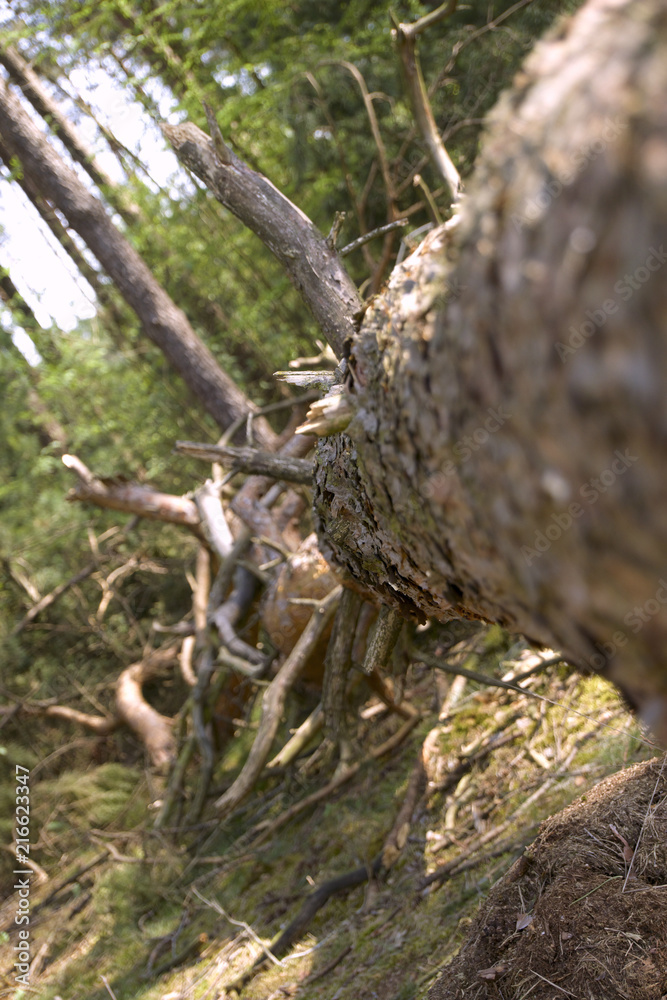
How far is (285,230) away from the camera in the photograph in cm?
280

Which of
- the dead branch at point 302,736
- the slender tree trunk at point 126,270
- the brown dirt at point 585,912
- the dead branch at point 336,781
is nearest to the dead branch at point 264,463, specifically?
the dead branch at point 302,736

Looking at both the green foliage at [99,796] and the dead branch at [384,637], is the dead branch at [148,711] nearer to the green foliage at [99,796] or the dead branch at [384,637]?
the green foliage at [99,796]

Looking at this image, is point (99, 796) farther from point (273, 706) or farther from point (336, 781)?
point (273, 706)

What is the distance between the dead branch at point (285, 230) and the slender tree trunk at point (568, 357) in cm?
168

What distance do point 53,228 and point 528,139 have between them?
8964 millimetres

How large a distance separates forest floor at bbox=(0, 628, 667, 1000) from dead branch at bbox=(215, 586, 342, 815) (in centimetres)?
68

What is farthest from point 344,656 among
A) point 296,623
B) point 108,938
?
point 108,938

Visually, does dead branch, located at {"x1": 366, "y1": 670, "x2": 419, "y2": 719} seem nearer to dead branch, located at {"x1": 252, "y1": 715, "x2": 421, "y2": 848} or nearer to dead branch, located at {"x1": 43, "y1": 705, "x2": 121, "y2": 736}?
dead branch, located at {"x1": 252, "y1": 715, "x2": 421, "y2": 848}

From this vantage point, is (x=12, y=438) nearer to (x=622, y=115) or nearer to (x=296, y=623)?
(x=296, y=623)

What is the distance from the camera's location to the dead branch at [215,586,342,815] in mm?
3758

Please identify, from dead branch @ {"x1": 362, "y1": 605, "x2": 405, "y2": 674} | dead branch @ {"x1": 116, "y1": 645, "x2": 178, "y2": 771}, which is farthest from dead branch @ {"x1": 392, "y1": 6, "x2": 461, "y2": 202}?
dead branch @ {"x1": 116, "y1": 645, "x2": 178, "y2": 771}

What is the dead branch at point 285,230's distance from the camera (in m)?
2.72

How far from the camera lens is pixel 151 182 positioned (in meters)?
7.46

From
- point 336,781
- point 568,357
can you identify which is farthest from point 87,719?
point 568,357
